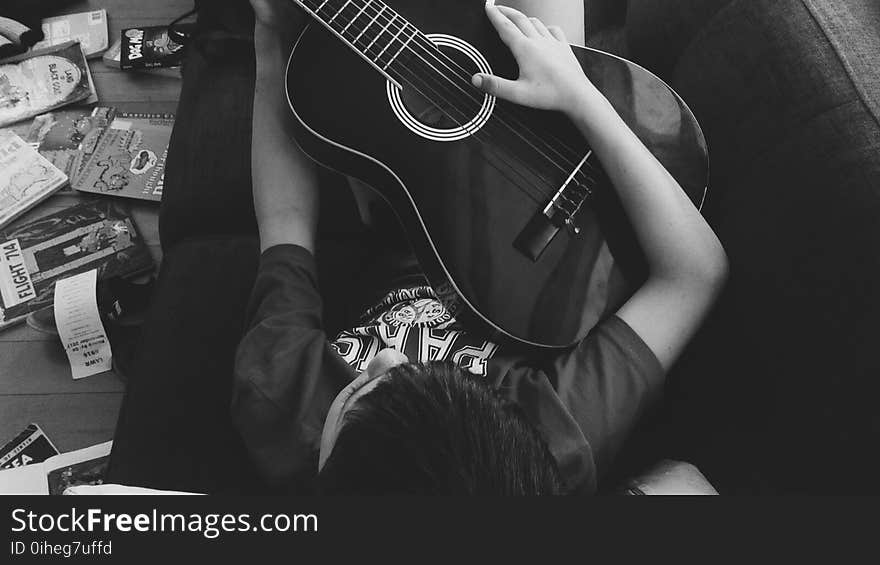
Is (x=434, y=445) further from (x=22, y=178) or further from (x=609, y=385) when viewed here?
(x=22, y=178)

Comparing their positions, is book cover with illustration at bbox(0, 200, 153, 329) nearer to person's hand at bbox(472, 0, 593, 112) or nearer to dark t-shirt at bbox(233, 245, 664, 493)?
dark t-shirt at bbox(233, 245, 664, 493)

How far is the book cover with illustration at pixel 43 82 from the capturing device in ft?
5.51

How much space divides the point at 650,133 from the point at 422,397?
1.69 ft

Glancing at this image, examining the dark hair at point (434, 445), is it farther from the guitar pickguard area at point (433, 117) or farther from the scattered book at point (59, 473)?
the scattered book at point (59, 473)

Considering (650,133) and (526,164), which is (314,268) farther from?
(650,133)

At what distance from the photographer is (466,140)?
0.84m

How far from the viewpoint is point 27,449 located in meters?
1.32

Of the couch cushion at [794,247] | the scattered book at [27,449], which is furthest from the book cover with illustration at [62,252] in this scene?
the couch cushion at [794,247]

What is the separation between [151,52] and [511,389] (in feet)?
5.11

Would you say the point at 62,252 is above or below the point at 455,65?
below

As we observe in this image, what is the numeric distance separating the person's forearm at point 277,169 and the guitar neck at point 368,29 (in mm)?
149

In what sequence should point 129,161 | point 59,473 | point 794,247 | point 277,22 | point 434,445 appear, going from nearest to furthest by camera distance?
point 434,445, point 794,247, point 277,22, point 59,473, point 129,161

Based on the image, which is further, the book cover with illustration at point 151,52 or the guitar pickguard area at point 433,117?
the book cover with illustration at point 151,52

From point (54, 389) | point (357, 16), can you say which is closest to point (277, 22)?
point (357, 16)
